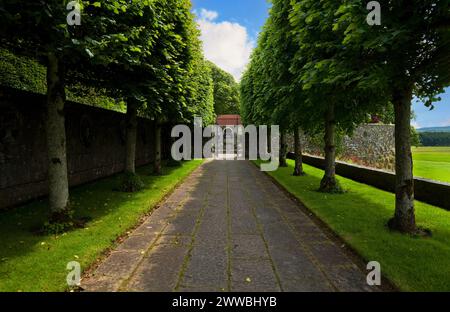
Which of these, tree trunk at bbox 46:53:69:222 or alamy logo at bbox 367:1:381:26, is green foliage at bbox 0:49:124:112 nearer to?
tree trunk at bbox 46:53:69:222

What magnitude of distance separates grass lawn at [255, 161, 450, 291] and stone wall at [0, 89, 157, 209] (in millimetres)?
8785

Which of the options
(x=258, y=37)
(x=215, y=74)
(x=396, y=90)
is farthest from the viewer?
(x=215, y=74)

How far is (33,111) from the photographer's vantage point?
9.36m

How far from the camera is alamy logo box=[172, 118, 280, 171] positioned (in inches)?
Result: 1013

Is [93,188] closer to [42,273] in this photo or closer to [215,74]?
[42,273]

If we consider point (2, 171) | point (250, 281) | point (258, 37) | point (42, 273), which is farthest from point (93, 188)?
point (258, 37)

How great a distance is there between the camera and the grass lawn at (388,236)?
15.1 ft

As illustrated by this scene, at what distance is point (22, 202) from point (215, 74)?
186ft

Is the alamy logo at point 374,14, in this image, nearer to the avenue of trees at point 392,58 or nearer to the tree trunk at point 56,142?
the avenue of trees at point 392,58

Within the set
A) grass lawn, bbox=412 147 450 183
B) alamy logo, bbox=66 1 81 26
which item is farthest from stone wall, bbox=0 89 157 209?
grass lawn, bbox=412 147 450 183

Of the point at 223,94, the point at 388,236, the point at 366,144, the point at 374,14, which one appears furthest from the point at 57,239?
the point at 223,94

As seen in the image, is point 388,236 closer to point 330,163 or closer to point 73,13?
point 330,163

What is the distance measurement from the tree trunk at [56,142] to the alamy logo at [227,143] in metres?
12.5

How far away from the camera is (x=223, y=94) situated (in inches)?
2430
